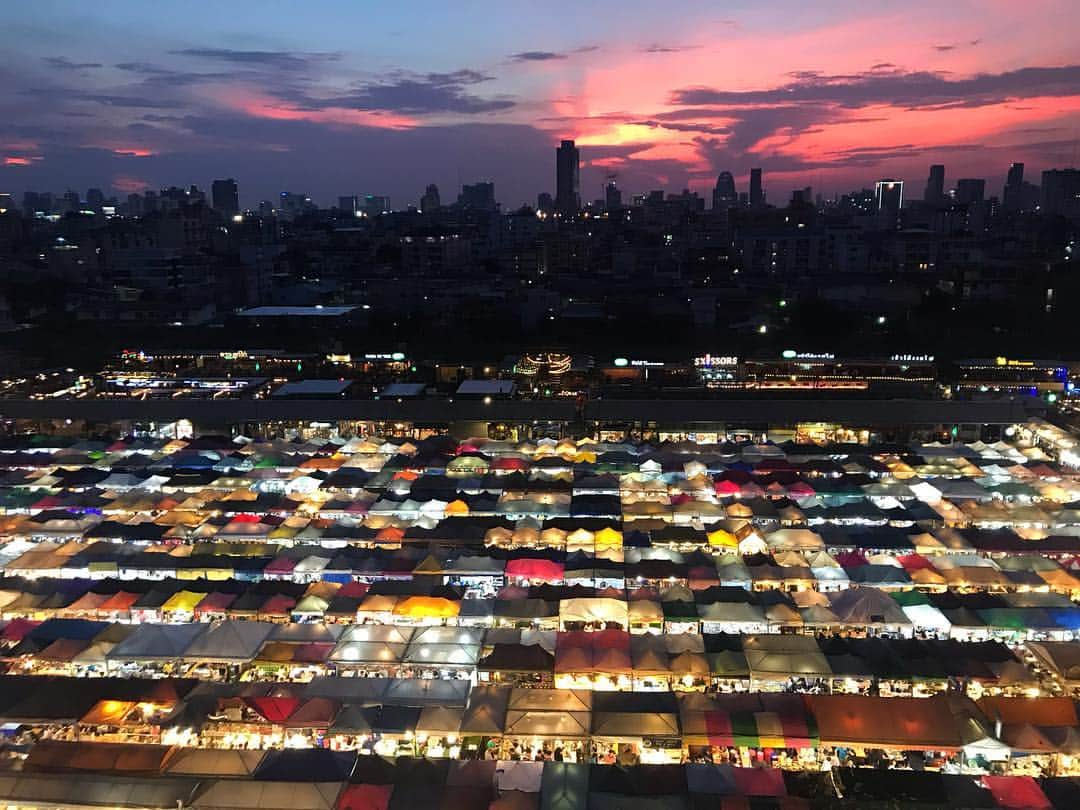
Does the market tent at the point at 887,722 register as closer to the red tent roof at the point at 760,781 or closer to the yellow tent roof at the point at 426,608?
the red tent roof at the point at 760,781

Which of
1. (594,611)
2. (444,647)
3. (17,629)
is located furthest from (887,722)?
(17,629)

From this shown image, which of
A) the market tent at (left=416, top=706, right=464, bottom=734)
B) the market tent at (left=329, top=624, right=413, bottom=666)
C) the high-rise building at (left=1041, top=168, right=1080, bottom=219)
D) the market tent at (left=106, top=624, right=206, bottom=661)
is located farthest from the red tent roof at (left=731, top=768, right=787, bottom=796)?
the high-rise building at (left=1041, top=168, right=1080, bottom=219)

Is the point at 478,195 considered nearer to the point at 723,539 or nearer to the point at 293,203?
the point at 293,203

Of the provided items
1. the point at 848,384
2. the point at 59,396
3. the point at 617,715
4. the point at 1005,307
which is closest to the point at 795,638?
the point at 617,715

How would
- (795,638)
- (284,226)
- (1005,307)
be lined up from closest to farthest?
(795,638)
(1005,307)
(284,226)

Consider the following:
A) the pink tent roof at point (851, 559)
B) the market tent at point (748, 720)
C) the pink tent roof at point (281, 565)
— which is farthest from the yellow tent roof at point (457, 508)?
the market tent at point (748, 720)

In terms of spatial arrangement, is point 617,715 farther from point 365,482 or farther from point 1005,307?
point 1005,307

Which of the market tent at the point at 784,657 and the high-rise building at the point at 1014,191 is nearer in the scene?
the market tent at the point at 784,657
